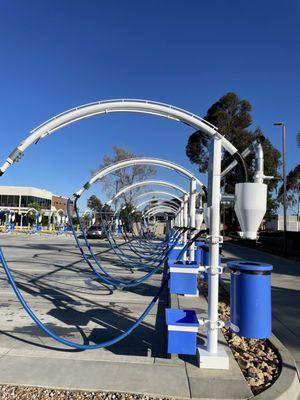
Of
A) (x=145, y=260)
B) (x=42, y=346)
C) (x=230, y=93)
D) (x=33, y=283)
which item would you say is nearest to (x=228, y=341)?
(x=42, y=346)

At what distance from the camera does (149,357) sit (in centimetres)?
469

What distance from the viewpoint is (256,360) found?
4.91 meters

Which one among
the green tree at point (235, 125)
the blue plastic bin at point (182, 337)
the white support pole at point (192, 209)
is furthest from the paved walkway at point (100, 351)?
the green tree at point (235, 125)

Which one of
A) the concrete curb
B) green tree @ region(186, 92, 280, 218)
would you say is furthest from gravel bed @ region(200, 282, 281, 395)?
green tree @ region(186, 92, 280, 218)

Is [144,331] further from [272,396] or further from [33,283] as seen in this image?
[33,283]

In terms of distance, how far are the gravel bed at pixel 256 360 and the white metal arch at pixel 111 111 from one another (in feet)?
8.08

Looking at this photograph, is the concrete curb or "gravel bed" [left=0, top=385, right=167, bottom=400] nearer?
"gravel bed" [left=0, top=385, right=167, bottom=400]

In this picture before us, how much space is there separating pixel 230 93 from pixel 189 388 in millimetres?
42177

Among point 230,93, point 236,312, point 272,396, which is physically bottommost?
point 272,396

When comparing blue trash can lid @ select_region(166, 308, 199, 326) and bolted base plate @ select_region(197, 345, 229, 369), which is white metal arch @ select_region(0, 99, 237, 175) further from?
bolted base plate @ select_region(197, 345, 229, 369)

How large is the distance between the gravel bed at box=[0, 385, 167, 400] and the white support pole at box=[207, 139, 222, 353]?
1094 millimetres

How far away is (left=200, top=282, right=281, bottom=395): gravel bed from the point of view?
4.21 m

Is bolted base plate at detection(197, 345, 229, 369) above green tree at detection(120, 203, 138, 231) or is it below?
below

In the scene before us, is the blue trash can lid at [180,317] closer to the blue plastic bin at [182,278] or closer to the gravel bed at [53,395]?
the gravel bed at [53,395]
